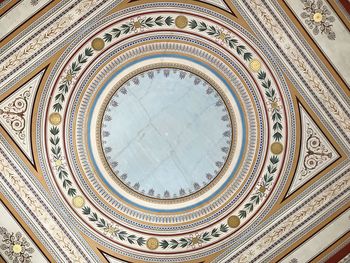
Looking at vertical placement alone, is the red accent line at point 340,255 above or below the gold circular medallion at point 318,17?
below

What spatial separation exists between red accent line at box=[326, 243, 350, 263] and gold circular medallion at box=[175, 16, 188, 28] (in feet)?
13.9

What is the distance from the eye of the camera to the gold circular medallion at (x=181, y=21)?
833 cm

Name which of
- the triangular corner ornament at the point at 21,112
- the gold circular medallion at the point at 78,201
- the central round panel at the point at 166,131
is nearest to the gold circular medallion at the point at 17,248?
the gold circular medallion at the point at 78,201

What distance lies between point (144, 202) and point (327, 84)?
11.4 feet

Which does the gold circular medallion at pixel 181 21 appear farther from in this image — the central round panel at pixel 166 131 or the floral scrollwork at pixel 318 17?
the floral scrollwork at pixel 318 17

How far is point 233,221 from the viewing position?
343 inches

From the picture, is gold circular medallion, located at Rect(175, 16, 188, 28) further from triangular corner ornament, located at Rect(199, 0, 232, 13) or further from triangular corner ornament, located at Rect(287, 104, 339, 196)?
triangular corner ornament, located at Rect(287, 104, 339, 196)

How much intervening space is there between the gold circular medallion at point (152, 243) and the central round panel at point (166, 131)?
81cm

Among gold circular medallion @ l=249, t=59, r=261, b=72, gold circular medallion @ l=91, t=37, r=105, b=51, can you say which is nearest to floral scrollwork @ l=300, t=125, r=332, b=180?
gold circular medallion @ l=249, t=59, r=261, b=72

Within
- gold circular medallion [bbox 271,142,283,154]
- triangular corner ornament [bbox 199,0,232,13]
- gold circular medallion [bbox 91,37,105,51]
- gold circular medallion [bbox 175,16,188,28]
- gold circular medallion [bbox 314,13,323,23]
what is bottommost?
gold circular medallion [bbox 271,142,283,154]

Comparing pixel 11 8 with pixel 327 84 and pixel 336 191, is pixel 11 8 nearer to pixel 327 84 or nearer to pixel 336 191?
pixel 327 84

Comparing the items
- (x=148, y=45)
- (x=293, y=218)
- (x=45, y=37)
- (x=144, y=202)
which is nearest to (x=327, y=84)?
(x=293, y=218)

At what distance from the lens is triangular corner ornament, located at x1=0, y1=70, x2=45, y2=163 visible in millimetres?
8164

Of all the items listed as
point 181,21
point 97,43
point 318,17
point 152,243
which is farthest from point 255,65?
point 152,243
